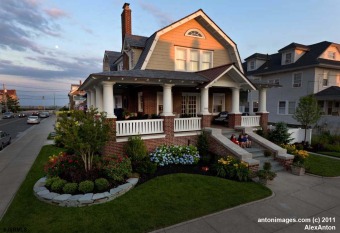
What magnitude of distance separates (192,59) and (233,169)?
9202 mm

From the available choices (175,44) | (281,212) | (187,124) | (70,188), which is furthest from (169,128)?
(175,44)

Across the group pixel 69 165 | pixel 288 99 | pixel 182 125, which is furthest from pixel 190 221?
pixel 288 99

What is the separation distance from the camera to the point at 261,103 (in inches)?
562

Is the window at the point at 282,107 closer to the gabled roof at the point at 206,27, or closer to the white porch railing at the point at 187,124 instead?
the gabled roof at the point at 206,27

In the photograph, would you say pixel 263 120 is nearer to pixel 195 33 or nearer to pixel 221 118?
pixel 221 118

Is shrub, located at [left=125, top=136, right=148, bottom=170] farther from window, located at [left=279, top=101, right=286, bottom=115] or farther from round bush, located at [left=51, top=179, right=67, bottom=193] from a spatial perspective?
window, located at [left=279, top=101, right=286, bottom=115]

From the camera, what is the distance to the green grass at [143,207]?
5.00 metres

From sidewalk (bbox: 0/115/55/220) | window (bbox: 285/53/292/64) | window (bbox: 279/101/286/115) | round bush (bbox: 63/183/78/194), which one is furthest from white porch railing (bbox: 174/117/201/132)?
window (bbox: 285/53/292/64)

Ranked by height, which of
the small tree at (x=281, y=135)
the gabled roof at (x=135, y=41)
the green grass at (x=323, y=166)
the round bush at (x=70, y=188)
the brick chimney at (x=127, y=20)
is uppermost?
the brick chimney at (x=127, y=20)

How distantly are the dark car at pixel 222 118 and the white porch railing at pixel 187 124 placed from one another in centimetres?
376

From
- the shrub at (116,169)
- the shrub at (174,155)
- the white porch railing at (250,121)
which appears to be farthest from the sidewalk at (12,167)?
the white porch railing at (250,121)

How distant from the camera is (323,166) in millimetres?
9938

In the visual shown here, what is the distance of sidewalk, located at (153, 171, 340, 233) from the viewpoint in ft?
16.0

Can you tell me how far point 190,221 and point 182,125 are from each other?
6449 millimetres
